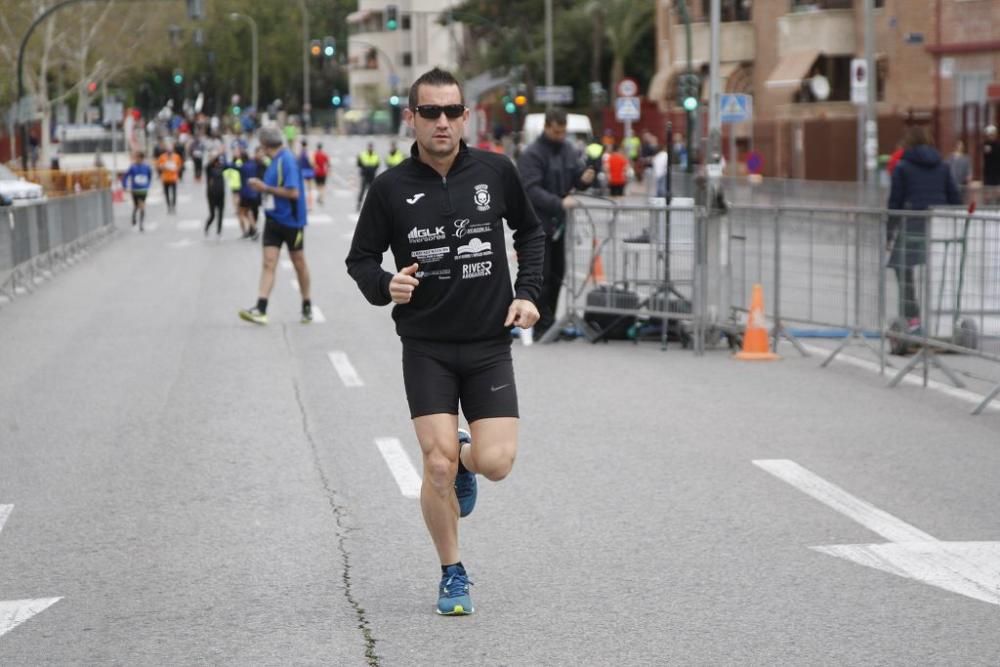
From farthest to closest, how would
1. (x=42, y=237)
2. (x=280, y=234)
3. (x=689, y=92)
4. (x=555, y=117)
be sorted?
1. (x=689, y=92)
2. (x=42, y=237)
3. (x=280, y=234)
4. (x=555, y=117)

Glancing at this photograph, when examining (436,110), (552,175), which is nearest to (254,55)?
(552,175)

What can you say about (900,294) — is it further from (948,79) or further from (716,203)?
(948,79)

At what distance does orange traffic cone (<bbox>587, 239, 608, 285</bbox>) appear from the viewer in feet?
53.3

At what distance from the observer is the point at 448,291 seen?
6238 mm

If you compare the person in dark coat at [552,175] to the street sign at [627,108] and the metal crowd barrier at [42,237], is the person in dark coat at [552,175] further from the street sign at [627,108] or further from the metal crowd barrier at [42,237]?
the street sign at [627,108]

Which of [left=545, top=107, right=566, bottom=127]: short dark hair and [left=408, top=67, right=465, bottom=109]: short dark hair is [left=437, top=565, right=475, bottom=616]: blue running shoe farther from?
[left=545, top=107, right=566, bottom=127]: short dark hair

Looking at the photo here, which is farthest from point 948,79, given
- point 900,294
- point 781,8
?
point 900,294

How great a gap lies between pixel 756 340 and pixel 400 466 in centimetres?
591

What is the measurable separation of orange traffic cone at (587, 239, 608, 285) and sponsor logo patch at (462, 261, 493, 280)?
10022mm

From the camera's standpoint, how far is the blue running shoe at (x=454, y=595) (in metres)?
6.31

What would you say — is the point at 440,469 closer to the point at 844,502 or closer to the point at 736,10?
the point at 844,502

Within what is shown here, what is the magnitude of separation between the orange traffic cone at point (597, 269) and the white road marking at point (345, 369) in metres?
2.44

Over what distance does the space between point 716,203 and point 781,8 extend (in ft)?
140

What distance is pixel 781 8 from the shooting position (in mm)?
57594
